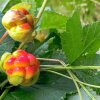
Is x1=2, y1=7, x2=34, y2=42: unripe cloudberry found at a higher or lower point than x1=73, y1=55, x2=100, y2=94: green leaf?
higher

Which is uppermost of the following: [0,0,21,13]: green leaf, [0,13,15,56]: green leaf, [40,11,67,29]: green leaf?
[0,0,21,13]: green leaf

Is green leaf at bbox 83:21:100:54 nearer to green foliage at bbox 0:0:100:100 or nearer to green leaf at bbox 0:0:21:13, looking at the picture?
green foliage at bbox 0:0:100:100

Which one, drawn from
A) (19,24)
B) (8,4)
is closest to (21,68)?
(19,24)

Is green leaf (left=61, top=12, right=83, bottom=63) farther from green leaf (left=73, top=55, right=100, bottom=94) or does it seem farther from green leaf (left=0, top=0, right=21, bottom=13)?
green leaf (left=0, top=0, right=21, bottom=13)

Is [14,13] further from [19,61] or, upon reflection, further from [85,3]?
[85,3]

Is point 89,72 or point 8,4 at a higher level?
point 8,4

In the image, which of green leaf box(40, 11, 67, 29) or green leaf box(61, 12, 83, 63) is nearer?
green leaf box(61, 12, 83, 63)

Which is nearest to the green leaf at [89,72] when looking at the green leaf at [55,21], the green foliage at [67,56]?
the green foliage at [67,56]

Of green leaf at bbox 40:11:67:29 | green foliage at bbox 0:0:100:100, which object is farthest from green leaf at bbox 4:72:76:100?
green leaf at bbox 40:11:67:29

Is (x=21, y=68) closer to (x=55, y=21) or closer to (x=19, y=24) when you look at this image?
(x=19, y=24)
